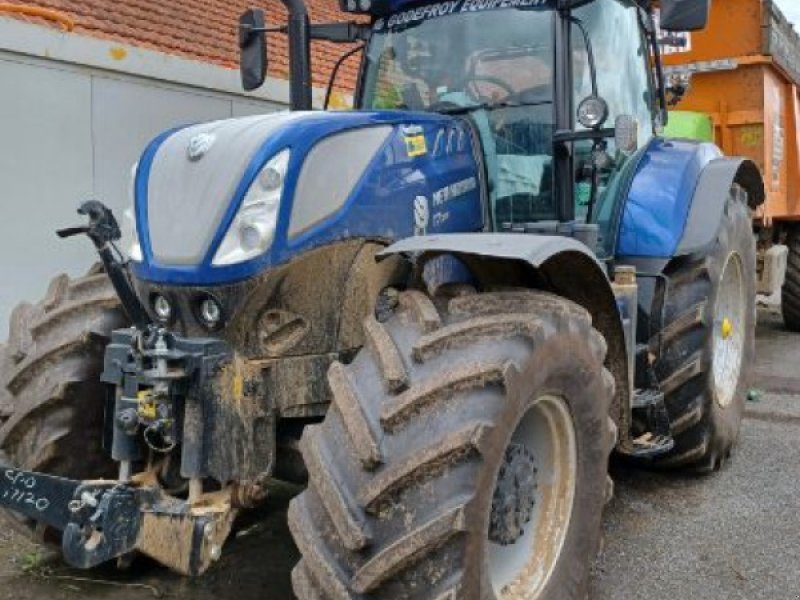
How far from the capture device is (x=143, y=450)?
120 inches

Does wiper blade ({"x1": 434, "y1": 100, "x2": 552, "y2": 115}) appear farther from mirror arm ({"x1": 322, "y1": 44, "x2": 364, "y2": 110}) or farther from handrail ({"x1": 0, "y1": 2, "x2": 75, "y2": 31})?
handrail ({"x1": 0, "y1": 2, "x2": 75, "y2": 31})

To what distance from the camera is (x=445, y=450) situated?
2.36 metres

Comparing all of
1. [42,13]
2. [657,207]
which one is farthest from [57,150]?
[657,207]

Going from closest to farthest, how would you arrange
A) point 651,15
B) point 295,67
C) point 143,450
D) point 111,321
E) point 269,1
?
point 143,450
point 111,321
point 295,67
point 651,15
point 269,1

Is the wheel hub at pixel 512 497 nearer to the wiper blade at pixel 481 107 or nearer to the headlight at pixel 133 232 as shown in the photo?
the headlight at pixel 133 232

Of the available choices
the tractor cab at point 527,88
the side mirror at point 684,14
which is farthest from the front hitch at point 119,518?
the side mirror at point 684,14

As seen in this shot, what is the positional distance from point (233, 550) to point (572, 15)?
2602 mm

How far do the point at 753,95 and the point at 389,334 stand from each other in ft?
19.3

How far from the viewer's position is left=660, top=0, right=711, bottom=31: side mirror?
3688 mm

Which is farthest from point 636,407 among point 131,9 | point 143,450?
point 131,9

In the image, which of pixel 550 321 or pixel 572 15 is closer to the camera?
pixel 550 321

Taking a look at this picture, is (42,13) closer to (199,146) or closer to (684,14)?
(199,146)

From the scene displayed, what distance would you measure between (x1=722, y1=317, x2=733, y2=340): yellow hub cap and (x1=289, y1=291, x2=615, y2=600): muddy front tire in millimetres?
1948

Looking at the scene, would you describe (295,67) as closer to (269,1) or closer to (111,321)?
(111,321)
